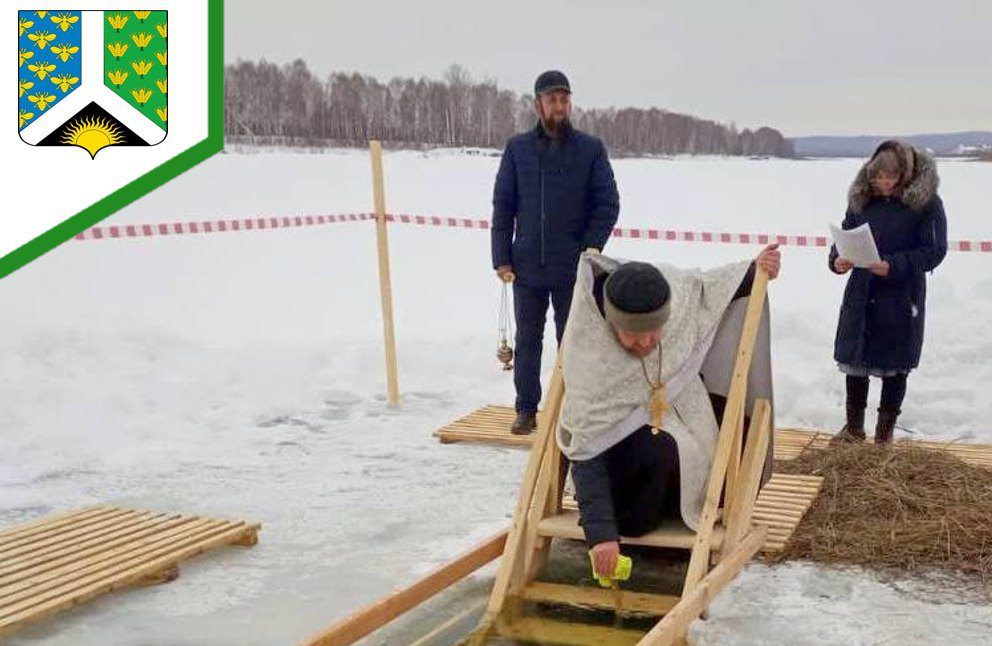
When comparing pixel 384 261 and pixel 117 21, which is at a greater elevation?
pixel 117 21

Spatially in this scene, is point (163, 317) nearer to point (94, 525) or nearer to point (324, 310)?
point (324, 310)

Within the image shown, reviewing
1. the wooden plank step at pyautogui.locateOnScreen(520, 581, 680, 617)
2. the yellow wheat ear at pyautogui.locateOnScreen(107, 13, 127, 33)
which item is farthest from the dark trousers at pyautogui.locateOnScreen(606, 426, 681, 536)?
the yellow wheat ear at pyautogui.locateOnScreen(107, 13, 127, 33)

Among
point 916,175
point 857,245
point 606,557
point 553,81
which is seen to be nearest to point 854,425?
point 857,245

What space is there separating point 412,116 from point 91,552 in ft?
23.8

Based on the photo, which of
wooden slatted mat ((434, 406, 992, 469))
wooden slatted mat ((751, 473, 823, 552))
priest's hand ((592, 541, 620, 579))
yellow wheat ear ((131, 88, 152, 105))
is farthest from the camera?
yellow wheat ear ((131, 88, 152, 105))

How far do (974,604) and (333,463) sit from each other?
3.24m

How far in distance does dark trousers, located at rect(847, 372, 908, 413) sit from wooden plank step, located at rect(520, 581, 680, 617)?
2.49 metres

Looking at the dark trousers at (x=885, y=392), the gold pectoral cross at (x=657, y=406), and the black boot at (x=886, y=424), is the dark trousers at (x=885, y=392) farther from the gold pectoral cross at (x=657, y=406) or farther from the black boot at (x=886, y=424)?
the gold pectoral cross at (x=657, y=406)

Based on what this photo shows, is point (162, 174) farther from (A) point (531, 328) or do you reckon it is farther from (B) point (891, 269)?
(B) point (891, 269)

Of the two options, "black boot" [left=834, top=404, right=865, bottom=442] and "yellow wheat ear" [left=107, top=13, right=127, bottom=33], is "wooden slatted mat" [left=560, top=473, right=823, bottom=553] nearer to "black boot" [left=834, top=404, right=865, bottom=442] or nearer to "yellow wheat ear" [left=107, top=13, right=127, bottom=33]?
"black boot" [left=834, top=404, right=865, bottom=442]

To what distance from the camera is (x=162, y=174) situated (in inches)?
431

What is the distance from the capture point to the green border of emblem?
8.98 meters

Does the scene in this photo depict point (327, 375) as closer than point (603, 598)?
No

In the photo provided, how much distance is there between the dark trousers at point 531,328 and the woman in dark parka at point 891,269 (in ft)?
4.65
